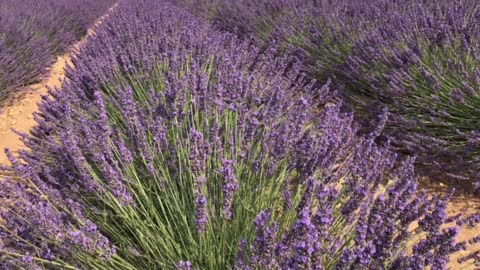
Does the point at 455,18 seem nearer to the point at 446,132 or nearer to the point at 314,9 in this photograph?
the point at 446,132

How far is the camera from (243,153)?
1.68m

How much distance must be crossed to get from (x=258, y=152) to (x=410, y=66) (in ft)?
6.03

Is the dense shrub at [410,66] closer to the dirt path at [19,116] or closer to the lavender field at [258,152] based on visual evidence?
the lavender field at [258,152]

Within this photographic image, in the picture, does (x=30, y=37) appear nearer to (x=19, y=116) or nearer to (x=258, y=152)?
(x=19, y=116)

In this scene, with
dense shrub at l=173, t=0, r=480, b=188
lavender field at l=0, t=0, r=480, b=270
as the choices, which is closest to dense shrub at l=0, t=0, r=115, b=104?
lavender field at l=0, t=0, r=480, b=270

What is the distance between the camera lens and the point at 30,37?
5.66 m

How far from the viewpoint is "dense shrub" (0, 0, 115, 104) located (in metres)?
4.59

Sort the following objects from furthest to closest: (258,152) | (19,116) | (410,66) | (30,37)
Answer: (30,37) → (19,116) → (410,66) → (258,152)

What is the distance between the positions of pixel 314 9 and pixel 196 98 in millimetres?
3130

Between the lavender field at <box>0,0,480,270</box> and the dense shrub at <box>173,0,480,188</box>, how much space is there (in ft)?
0.06

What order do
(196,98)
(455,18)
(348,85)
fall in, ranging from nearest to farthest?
1. (196,98)
2. (455,18)
3. (348,85)

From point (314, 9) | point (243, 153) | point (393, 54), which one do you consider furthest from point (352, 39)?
point (243, 153)

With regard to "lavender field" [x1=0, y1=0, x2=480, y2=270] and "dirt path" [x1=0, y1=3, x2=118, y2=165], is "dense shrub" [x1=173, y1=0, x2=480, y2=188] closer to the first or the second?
"lavender field" [x1=0, y1=0, x2=480, y2=270]

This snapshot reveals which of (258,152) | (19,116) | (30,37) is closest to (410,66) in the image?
(258,152)
